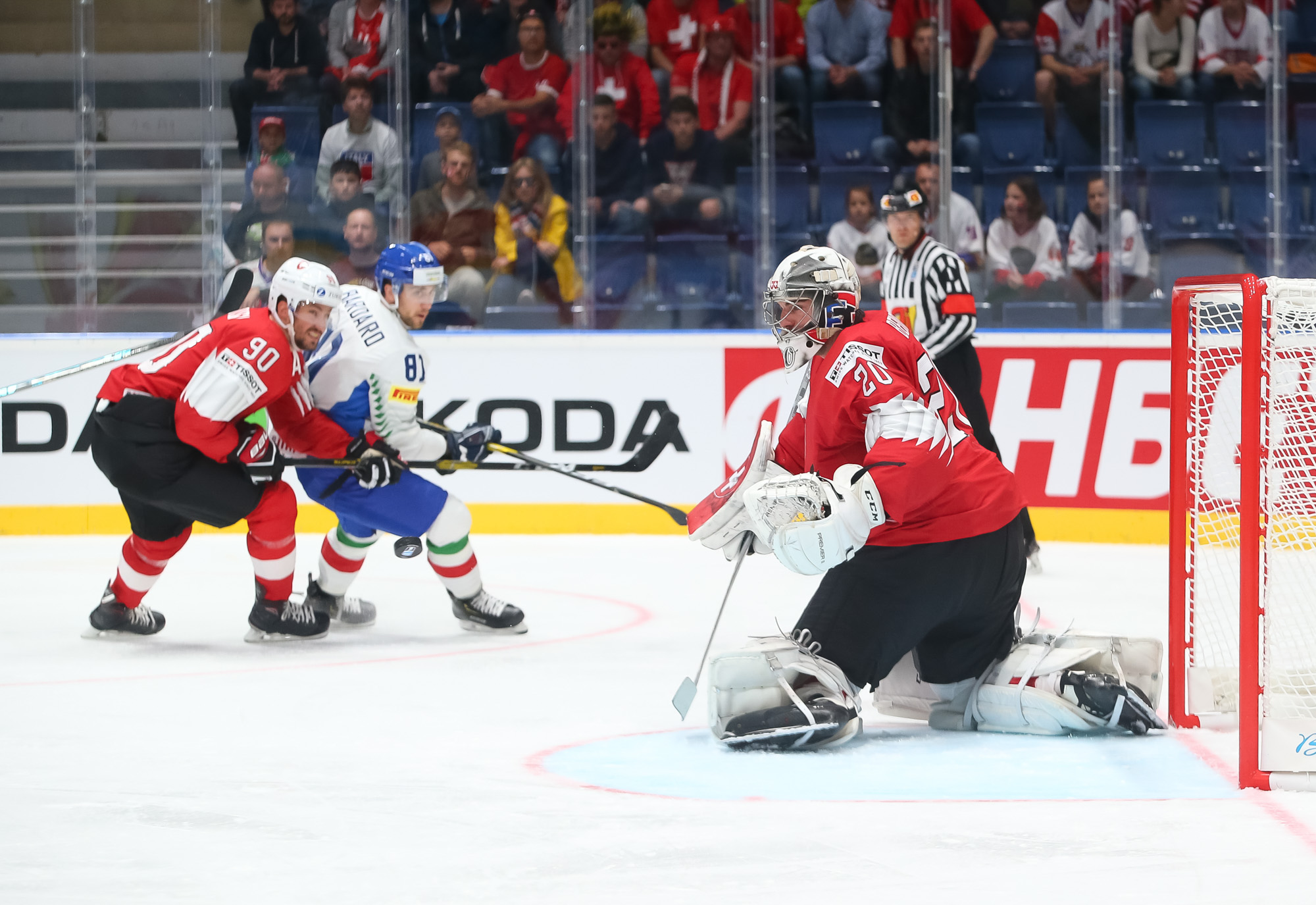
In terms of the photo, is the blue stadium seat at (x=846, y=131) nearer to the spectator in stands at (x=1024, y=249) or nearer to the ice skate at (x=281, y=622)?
the spectator in stands at (x=1024, y=249)

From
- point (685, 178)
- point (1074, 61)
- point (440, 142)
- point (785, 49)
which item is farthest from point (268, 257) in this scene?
point (1074, 61)

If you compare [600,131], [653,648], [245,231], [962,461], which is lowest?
[653,648]

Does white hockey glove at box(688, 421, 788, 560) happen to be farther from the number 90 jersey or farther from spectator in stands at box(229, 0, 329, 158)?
spectator in stands at box(229, 0, 329, 158)

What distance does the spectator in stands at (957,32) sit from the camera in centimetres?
730

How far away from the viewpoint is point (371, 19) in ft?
23.9

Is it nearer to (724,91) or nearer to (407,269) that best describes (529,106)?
(724,91)

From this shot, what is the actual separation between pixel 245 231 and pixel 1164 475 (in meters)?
4.22

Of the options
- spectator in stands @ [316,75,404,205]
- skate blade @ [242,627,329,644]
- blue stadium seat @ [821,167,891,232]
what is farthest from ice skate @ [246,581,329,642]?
blue stadium seat @ [821,167,891,232]

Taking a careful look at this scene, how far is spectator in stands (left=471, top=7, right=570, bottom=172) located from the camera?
7.33m

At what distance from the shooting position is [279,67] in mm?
7246

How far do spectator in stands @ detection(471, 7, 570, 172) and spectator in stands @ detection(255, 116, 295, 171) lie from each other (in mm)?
909

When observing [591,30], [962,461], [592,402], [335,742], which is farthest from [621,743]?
[591,30]

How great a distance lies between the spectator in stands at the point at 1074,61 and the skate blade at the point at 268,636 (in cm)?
457

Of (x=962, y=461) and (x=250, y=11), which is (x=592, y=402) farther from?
(x=962, y=461)
